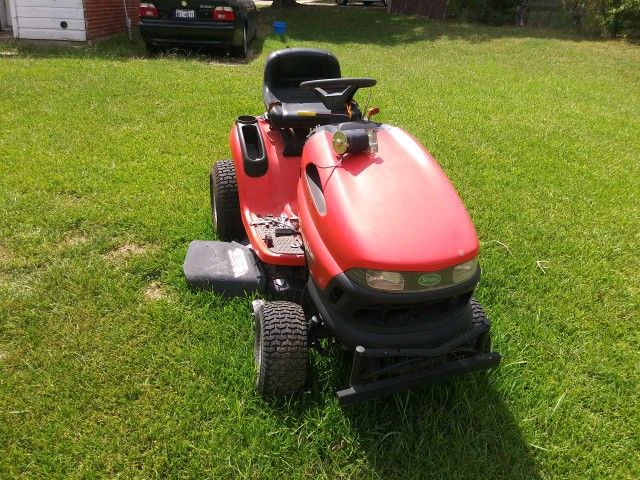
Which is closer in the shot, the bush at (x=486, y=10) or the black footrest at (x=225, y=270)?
the black footrest at (x=225, y=270)

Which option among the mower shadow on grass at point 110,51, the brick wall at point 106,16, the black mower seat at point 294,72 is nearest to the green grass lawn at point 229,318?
the black mower seat at point 294,72

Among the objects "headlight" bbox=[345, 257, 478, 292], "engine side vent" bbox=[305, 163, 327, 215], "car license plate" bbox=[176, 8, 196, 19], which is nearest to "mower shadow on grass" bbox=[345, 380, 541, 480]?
"headlight" bbox=[345, 257, 478, 292]

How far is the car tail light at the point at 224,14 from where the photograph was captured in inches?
332

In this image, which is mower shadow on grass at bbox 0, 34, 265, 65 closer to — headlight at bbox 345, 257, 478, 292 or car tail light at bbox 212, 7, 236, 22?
car tail light at bbox 212, 7, 236, 22

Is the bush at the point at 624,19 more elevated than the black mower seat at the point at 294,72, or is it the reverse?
the bush at the point at 624,19

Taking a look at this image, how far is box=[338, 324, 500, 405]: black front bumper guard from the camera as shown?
6.49ft

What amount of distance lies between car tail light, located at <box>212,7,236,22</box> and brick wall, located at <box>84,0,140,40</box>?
2.47 meters

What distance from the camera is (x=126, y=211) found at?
12.3ft

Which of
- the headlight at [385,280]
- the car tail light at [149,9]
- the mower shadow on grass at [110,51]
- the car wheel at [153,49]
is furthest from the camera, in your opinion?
the car wheel at [153,49]

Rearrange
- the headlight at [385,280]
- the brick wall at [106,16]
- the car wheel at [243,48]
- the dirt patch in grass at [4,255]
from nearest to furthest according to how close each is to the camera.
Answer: the headlight at [385,280] → the dirt patch in grass at [4,255] → the car wheel at [243,48] → the brick wall at [106,16]

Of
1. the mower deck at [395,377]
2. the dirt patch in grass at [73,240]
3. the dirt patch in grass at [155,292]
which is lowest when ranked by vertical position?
the dirt patch in grass at [155,292]

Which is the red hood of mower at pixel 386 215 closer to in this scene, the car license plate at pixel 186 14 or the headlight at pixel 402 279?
the headlight at pixel 402 279

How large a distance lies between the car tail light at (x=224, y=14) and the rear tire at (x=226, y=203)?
19.6ft

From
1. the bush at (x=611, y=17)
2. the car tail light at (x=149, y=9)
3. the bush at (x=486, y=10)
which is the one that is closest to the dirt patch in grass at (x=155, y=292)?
the car tail light at (x=149, y=9)
